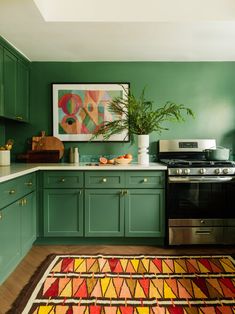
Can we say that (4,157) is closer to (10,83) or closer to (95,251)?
(10,83)

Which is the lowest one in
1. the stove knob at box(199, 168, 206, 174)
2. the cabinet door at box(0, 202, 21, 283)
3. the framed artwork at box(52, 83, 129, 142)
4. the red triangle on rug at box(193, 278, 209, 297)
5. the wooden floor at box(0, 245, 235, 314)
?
the red triangle on rug at box(193, 278, 209, 297)

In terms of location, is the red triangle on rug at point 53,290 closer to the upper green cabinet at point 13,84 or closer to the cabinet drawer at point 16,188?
the cabinet drawer at point 16,188

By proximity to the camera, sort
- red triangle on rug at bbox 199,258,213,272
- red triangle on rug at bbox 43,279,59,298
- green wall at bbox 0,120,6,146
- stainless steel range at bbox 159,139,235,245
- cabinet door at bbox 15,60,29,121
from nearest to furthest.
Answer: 1. red triangle on rug at bbox 43,279,59,298
2. red triangle on rug at bbox 199,258,213,272
3. stainless steel range at bbox 159,139,235,245
4. cabinet door at bbox 15,60,29,121
5. green wall at bbox 0,120,6,146

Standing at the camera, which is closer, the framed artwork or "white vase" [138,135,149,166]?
"white vase" [138,135,149,166]

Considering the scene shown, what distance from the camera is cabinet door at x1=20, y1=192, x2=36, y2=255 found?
8.31ft

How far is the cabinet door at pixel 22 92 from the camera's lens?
124 inches

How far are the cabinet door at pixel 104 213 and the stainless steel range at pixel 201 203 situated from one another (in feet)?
1.71

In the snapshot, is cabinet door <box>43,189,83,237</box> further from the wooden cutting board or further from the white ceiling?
the white ceiling

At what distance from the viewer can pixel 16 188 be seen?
235 centimetres

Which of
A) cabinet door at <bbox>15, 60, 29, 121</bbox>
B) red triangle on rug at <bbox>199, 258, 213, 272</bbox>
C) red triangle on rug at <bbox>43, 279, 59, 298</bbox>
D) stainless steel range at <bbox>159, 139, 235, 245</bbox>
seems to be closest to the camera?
red triangle on rug at <bbox>43, 279, 59, 298</bbox>

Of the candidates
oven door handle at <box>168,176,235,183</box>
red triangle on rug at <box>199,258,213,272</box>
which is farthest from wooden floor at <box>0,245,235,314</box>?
oven door handle at <box>168,176,235,183</box>

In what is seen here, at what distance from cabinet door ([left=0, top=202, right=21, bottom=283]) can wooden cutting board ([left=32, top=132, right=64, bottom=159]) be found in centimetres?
118

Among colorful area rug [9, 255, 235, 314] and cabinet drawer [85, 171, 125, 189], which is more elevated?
cabinet drawer [85, 171, 125, 189]

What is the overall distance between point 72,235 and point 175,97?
209cm
